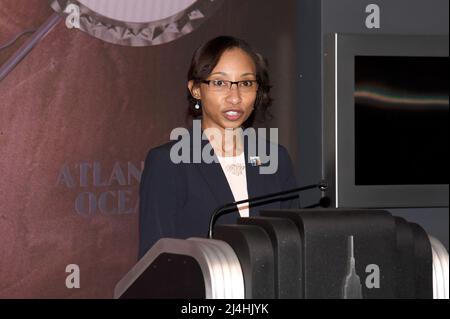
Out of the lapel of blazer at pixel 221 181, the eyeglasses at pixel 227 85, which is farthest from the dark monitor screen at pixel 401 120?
the lapel of blazer at pixel 221 181

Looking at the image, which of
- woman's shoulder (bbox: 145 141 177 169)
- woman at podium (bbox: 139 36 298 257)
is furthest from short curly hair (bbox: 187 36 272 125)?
woman's shoulder (bbox: 145 141 177 169)

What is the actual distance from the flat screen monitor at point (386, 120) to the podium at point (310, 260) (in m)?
1.39

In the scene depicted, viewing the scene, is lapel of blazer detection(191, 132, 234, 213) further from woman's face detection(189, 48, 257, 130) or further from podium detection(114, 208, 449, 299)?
podium detection(114, 208, 449, 299)

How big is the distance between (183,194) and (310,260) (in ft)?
3.26

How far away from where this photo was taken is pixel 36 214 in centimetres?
299

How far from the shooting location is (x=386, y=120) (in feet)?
10.3

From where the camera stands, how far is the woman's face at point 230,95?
2660mm

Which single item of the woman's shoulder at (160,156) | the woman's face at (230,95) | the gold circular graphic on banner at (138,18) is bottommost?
the woman's shoulder at (160,156)

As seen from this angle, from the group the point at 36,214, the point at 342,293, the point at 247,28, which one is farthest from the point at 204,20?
the point at 342,293

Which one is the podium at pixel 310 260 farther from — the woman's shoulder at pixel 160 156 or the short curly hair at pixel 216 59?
the short curly hair at pixel 216 59

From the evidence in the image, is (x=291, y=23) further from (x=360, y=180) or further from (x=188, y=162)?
(x=188, y=162)

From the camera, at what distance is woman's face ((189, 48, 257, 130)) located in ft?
8.73

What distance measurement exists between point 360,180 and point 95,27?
1062 millimetres

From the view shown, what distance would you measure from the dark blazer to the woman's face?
202 mm
